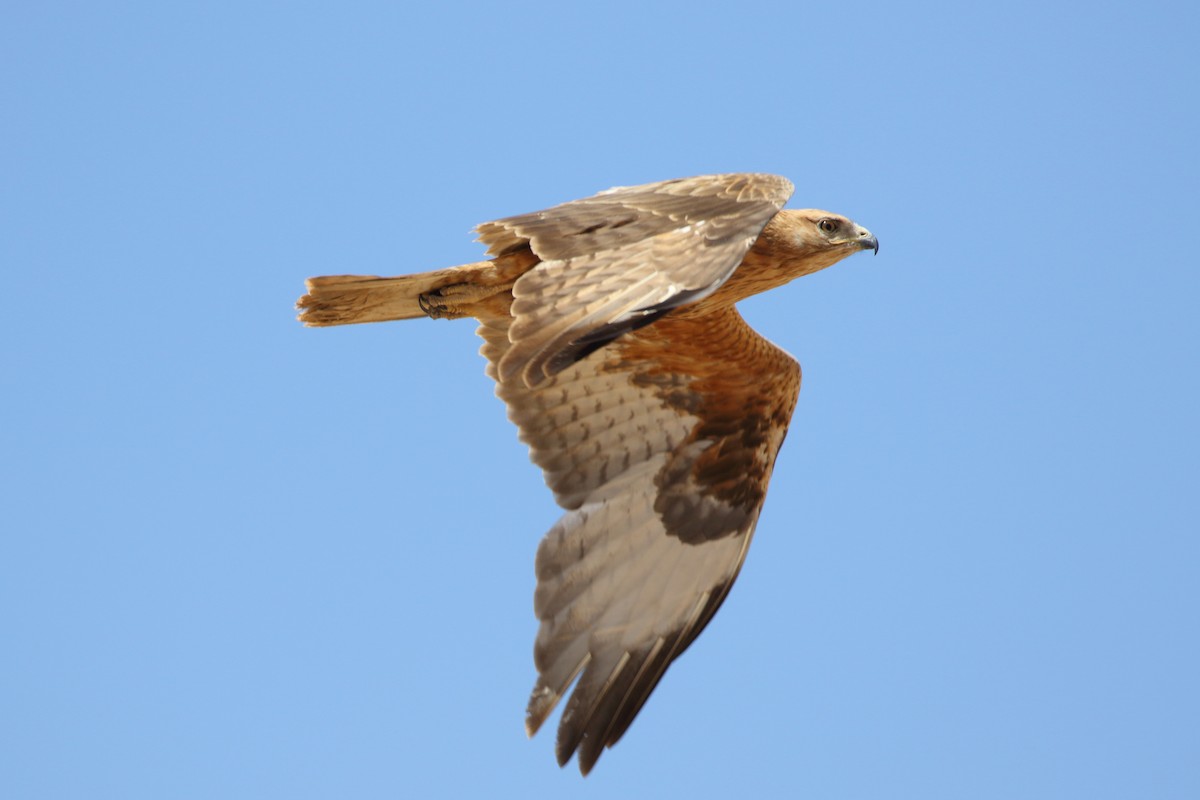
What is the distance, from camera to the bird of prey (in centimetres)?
744

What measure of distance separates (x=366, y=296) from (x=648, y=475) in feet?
7.61

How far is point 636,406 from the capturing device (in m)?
9.95

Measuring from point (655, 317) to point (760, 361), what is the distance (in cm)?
360

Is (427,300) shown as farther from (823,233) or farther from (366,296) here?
(823,233)

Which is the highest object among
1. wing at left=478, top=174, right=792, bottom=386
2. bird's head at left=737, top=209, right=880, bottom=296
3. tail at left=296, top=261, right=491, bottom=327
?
bird's head at left=737, top=209, right=880, bottom=296

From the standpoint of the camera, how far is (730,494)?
9844 millimetres

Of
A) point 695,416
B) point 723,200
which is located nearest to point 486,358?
point 695,416

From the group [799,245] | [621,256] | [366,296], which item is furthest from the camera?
[799,245]

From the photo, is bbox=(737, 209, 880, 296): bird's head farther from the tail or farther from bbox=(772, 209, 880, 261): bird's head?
the tail

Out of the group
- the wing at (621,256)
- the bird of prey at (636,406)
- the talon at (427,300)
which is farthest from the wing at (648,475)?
the wing at (621,256)

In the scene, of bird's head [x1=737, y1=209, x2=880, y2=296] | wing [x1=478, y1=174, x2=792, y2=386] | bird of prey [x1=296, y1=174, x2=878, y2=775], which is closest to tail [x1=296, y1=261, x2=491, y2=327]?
bird of prey [x1=296, y1=174, x2=878, y2=775]

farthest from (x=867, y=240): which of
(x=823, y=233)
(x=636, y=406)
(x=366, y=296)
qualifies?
(x=366, y=296)

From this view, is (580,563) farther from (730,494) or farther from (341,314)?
(341,314)

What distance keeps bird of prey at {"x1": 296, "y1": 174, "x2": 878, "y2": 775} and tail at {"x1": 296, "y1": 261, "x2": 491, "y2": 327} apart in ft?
0.03
